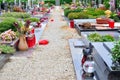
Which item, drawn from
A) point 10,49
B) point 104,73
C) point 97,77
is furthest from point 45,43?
point 104,73

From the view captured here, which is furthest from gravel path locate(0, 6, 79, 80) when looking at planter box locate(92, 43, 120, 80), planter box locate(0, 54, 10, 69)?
planter box locate(92, 43, 120, 80)

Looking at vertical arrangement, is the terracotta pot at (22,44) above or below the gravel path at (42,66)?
above

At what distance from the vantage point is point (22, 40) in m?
12.0

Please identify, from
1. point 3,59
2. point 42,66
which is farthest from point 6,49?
point 42,66

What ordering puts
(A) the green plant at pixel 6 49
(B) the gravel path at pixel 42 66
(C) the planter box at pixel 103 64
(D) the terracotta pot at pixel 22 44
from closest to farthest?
(C) the planter box at pixel 103 64 < (B) the gravel path at pixel 42 66 < (A) the green plant at pixel 6 49 < (D) the terracotta pot at pixel 22 44

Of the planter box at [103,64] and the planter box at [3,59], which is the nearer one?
the planter box at [103,64]

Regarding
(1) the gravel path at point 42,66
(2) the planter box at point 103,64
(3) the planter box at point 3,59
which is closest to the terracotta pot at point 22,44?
(1) the gravel path at point 42,66

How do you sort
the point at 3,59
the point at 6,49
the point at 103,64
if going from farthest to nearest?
the point at 6,49, the point at 3,59, the point at 103,64

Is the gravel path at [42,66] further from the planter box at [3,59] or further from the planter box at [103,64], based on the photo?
the planter box at [103,64]

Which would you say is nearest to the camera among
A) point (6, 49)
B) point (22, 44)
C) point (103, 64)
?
point (103, 64)

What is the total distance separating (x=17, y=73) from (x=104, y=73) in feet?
9.11

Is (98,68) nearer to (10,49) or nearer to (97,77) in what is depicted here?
(97,77)

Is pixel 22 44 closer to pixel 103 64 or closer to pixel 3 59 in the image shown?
pixel 3 59

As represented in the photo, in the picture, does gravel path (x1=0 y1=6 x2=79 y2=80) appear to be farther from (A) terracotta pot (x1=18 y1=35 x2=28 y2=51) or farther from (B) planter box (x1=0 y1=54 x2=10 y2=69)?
(A) terracotta pot (x1=18 y1=35 x2=28 y2=51)
